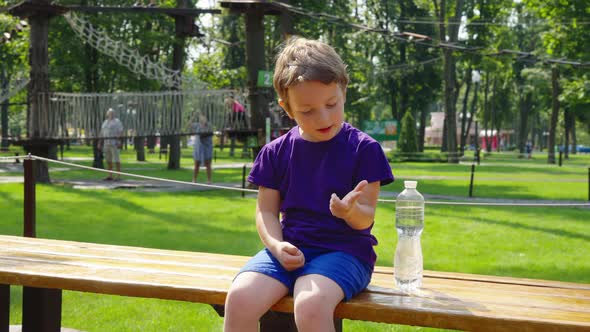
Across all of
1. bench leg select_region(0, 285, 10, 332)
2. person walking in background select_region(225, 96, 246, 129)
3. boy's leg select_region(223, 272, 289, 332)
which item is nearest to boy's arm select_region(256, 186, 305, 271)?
boy's leg select_region(223, 272, 289, 332)

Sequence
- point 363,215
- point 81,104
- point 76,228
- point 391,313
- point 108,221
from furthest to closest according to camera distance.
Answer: point 81,104, point 108,221, point 76,228, point 363,215, point 391,313

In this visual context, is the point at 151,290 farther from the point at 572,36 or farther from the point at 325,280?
the point at 572,36

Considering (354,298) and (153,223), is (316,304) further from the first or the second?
(153,223)

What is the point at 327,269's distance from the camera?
2.85 metres

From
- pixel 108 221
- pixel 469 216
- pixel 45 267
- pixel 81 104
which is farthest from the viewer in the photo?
pixel 81 104

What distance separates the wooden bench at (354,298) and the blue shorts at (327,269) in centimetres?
7

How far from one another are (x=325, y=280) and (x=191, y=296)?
23.8 inches

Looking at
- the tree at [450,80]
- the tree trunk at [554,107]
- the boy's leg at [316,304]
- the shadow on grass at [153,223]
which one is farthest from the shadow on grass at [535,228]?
the tree trunk at [554,107]

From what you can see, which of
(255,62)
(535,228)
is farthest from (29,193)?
(255,62)

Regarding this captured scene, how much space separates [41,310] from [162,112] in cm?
1503

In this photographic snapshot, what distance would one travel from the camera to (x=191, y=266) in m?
3.57

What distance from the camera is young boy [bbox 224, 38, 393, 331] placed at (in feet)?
9.12

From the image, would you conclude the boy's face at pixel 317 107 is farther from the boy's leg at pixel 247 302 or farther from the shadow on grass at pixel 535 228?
the shadow on grass at pixel 535 228

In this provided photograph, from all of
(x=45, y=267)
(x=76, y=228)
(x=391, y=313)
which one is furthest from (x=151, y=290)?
(x=76, y=228)
